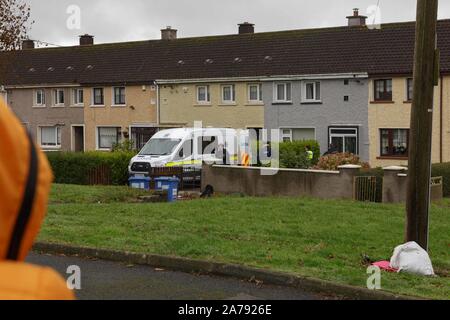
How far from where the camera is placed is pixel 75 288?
8891mm

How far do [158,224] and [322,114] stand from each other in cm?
3240

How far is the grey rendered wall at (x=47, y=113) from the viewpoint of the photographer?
179 ft

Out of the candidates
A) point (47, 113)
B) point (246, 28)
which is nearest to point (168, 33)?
point (246, 28)

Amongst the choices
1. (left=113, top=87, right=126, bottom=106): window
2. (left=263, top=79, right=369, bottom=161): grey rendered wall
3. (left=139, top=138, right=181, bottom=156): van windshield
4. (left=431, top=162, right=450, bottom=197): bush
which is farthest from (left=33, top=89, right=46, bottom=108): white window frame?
(left=431, top=162, right=450, bottom=197): bush

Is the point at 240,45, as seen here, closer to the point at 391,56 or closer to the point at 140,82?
the point at 140,82

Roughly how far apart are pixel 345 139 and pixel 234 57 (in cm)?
981

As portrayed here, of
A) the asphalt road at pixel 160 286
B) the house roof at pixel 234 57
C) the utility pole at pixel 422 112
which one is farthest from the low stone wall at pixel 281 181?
the house roof at pixel 234 57

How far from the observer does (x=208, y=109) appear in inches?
1932

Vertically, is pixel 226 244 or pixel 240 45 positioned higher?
pixel 240 45

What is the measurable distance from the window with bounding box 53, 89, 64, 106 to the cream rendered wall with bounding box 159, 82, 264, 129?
860 centimetres

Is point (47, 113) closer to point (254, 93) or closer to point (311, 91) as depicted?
point (254, 93)

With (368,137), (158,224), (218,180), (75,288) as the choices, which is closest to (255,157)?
(218,180)

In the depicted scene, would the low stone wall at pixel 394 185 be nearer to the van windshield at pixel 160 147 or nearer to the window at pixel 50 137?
the van windshield at pixel 160 147
